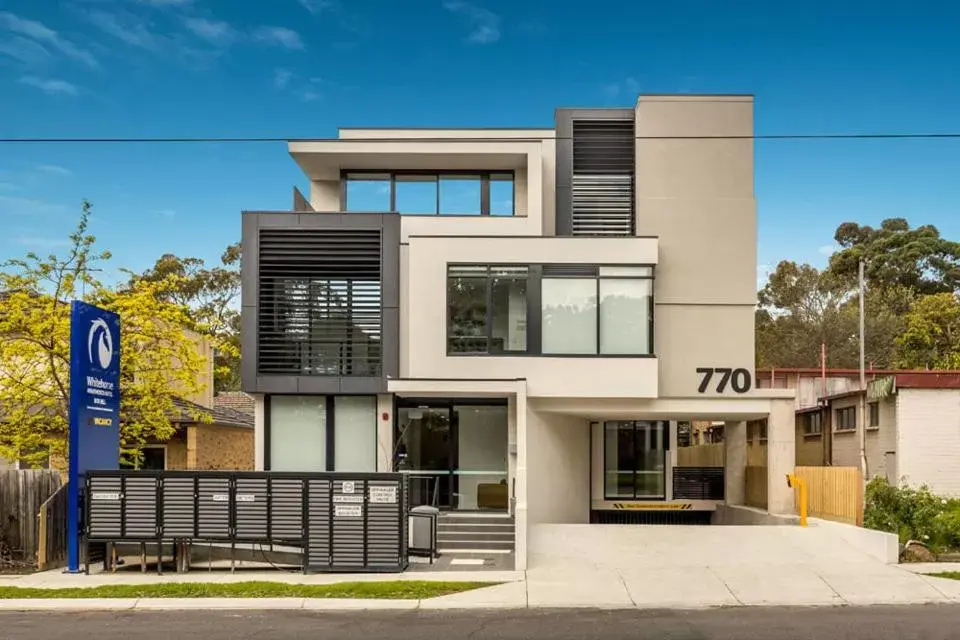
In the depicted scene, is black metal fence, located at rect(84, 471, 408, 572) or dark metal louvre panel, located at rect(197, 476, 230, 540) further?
dark metal louvre panel, located at rect(197, 476, 230, 540)

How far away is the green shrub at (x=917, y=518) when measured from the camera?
18047mm

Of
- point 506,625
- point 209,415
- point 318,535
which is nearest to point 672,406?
point 318,535

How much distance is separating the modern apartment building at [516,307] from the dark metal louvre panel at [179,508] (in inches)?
188

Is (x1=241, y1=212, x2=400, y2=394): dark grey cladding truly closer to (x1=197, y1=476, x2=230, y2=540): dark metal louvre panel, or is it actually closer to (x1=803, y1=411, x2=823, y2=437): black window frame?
(x1=197, y1=476, x2=230, y2=540): dark metal louvre panel

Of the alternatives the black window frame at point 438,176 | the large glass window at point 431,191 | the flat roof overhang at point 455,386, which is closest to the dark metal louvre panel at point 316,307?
the flat roof overhang at point 455,386

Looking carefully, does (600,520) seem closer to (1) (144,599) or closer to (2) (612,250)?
(2) (612,250)

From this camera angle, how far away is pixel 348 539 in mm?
16438

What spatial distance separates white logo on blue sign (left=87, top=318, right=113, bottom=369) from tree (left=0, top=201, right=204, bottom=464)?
11.9 ft

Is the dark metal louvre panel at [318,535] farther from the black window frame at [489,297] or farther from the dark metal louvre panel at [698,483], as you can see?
the dark metal louvre panel at [698,483]

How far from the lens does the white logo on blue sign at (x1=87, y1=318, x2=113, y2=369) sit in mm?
16750

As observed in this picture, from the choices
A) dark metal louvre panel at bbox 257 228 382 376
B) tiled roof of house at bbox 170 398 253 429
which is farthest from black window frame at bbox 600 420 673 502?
tiled roof of house at bbox 170 398 253 429

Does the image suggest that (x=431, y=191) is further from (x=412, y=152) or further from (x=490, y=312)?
(x=490, y=312)

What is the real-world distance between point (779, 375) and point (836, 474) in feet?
61.8

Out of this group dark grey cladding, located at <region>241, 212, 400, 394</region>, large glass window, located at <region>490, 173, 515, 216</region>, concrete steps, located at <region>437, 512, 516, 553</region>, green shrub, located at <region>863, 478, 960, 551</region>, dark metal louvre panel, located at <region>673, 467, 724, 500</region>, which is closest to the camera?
green shrub, located at <region>863, 478, 960, 551</region>
